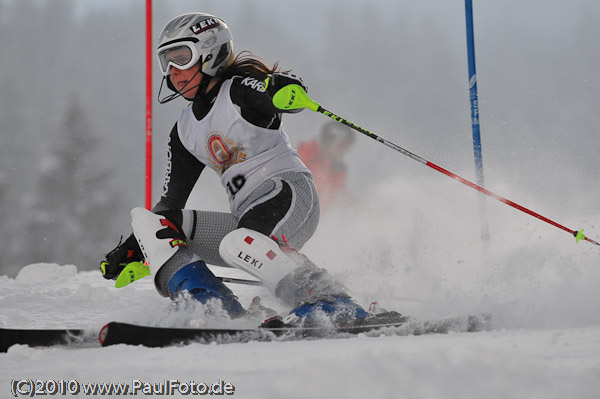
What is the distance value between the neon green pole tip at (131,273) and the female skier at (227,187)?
0.04 metres

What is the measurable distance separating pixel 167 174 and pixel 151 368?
1727 mm

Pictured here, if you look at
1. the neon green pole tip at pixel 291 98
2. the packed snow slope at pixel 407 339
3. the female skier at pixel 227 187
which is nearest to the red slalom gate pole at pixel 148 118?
the packed snow slope at pixel 407 339

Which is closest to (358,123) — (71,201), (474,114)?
(71,201)

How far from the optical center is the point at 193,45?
2.79 m

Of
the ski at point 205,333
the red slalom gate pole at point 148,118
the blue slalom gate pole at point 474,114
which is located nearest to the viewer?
the ski at point 205,333

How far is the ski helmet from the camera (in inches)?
110

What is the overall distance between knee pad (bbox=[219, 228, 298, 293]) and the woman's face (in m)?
0.79

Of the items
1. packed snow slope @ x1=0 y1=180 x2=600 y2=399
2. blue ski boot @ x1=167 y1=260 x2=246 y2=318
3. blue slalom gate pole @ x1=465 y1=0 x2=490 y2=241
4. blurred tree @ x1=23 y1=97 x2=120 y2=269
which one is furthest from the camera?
blurred tree @ x1=23 y1=97 x2=120 y2=269

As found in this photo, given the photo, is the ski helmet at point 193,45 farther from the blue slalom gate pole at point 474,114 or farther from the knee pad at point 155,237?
the blue slalom gate pole at point 474,114

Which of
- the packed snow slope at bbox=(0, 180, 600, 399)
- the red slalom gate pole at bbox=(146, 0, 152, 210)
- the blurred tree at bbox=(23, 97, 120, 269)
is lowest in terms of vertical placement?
the packed snow slope at bbox=(0, 180, 600, 399)

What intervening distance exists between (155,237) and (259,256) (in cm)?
52

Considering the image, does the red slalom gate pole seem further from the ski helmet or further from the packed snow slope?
the ski helmet

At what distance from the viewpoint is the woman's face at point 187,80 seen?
111 inches

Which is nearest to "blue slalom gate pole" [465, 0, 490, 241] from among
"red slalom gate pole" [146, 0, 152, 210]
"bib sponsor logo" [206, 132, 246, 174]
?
"bib sponsor logo" [206, 132, 246, 174]
